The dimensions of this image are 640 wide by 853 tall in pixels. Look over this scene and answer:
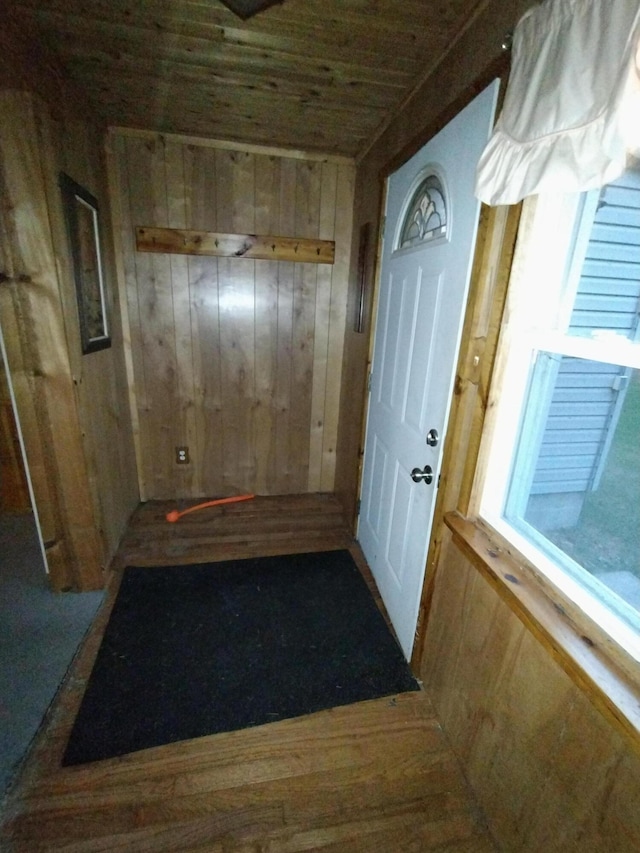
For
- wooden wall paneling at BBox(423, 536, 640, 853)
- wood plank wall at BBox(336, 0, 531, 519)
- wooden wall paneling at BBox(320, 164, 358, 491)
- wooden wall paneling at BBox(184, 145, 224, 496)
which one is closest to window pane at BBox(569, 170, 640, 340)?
wood plank wall at BBox(336, 0, 531, 519)

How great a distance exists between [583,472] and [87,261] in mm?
2247

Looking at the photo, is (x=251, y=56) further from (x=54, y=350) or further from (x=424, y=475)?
(x=424, y=475)

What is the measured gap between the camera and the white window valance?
69cm

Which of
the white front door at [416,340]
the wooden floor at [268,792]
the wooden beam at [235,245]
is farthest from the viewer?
the wooden beam at [235,245]

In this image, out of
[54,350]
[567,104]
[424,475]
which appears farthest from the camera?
[54,350]

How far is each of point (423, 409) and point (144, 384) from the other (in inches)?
77.2

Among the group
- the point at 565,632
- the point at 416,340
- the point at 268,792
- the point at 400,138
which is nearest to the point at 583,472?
the point at 565,632

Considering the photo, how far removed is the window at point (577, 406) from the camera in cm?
84

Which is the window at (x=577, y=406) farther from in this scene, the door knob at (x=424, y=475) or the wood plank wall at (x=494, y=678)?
the door knob at (x=424, y=475)

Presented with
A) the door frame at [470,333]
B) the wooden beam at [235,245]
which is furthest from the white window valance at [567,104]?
the wooden beam at [235,245]

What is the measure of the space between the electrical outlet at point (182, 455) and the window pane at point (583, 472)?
2.25 m

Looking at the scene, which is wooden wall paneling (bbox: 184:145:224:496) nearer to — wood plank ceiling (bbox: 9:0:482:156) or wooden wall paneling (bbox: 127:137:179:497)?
wooden wall paneling (bbox: 127:137:179:497)

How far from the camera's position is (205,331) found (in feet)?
8.47

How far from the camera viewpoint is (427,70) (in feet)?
4.94
